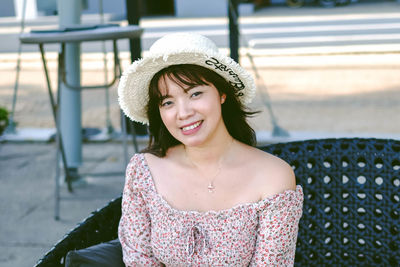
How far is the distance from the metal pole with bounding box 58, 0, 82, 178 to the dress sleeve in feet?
7.91

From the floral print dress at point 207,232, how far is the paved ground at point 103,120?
1639 millimetres

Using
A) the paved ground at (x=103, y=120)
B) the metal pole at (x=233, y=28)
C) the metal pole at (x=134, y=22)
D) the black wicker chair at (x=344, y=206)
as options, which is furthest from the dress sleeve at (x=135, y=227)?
the metal pole at (x=233, y=28)

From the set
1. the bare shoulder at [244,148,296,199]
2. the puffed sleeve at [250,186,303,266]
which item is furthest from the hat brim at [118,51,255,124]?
the puffed sleeve at [250,186,303,266]

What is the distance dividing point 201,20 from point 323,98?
34.7 feet

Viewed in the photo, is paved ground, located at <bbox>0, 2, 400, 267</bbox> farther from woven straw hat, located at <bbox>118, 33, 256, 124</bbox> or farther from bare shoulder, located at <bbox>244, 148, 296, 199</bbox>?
bare shoulder, located at <bbox>244, 148, 296, 199</bbox>

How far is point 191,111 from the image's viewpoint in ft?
5.99

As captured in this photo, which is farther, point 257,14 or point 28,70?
point 257,14

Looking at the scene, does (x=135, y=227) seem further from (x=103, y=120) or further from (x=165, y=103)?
(x=103, y=120)

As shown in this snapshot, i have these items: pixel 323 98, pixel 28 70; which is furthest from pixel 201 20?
pixel 323 98

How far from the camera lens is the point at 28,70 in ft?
33.3

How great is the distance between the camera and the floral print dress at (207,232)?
176 centimetres

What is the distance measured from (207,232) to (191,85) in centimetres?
46

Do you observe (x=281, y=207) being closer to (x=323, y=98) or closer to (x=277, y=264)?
(x=277, y=264)

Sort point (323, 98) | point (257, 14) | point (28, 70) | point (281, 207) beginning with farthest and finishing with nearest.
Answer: point (257, 14) < point (28, 70) < point (323, 98) < point (281, 207)
